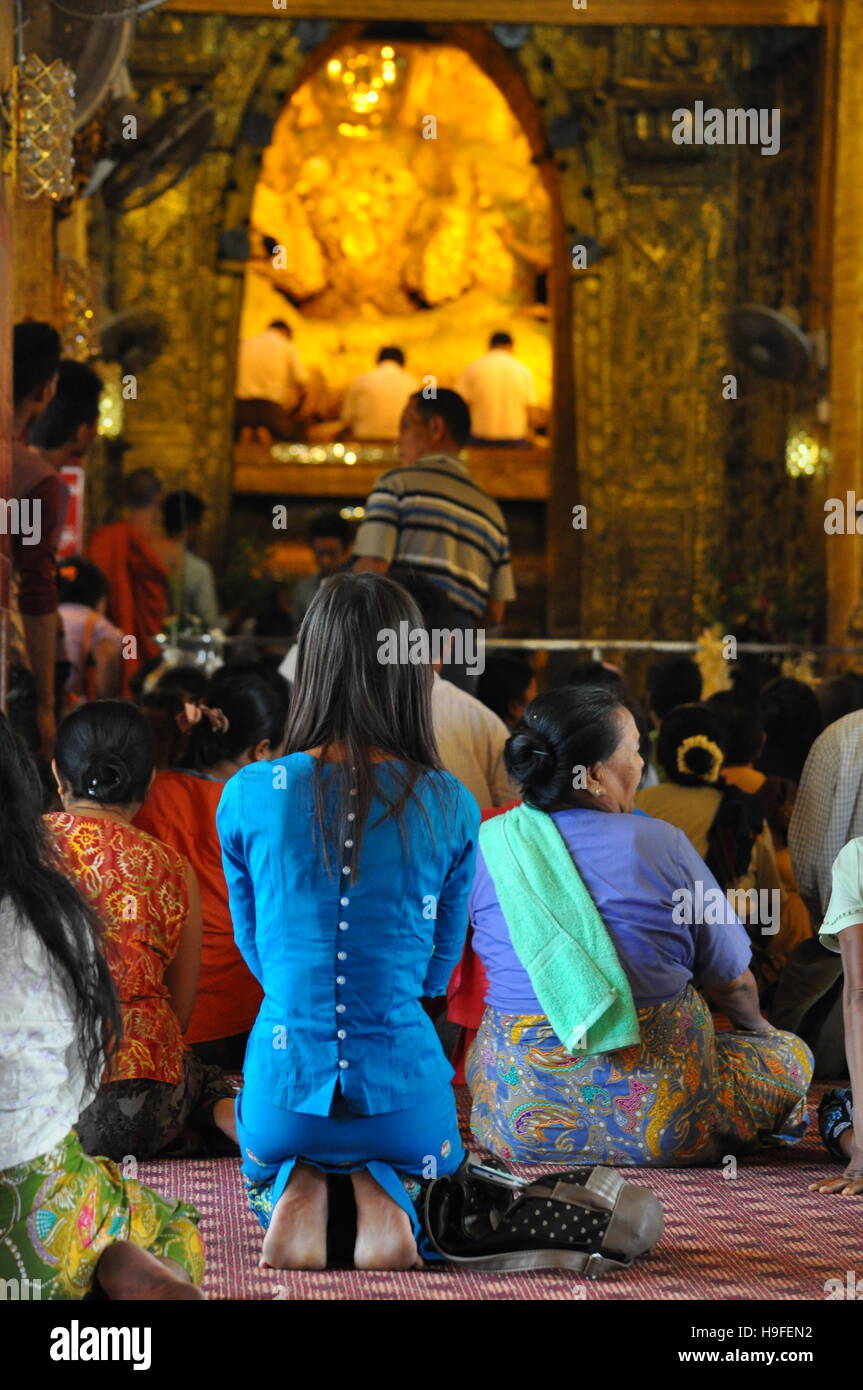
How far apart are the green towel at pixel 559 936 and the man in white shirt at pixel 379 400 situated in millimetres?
12089

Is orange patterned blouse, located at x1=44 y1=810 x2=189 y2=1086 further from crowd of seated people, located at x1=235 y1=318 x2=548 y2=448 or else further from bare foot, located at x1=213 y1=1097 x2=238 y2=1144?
crowd of seated people, located at x1=235 y1=318 x2=548 y2=448

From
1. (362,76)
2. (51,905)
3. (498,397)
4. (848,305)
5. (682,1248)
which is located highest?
(362,76)

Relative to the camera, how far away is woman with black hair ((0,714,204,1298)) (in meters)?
2.54

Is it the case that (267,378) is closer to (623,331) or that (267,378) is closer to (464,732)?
(623,331)

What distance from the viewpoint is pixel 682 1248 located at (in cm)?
337

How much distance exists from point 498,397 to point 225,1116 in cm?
1206

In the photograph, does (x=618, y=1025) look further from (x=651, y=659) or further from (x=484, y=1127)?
(x=651, y=659)

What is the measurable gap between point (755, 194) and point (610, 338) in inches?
56.4

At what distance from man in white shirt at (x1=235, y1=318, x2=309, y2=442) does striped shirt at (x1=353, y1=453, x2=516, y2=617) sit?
377 inches


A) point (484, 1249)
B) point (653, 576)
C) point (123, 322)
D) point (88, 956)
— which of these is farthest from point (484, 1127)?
point (653, 576)

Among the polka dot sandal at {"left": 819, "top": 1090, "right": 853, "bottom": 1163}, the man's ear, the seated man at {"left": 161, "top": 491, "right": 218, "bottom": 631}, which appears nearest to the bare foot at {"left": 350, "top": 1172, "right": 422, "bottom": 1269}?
the polka dot sandal at {"left": 819, "top": 1090, "right": 853, "bottom": 1163}

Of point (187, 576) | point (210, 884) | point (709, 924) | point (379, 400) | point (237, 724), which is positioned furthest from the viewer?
point (379, 400)

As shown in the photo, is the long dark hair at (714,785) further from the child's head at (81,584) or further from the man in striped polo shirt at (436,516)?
the child's head at (81,584)

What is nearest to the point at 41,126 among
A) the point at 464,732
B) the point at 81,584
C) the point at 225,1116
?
the point at 81,584
